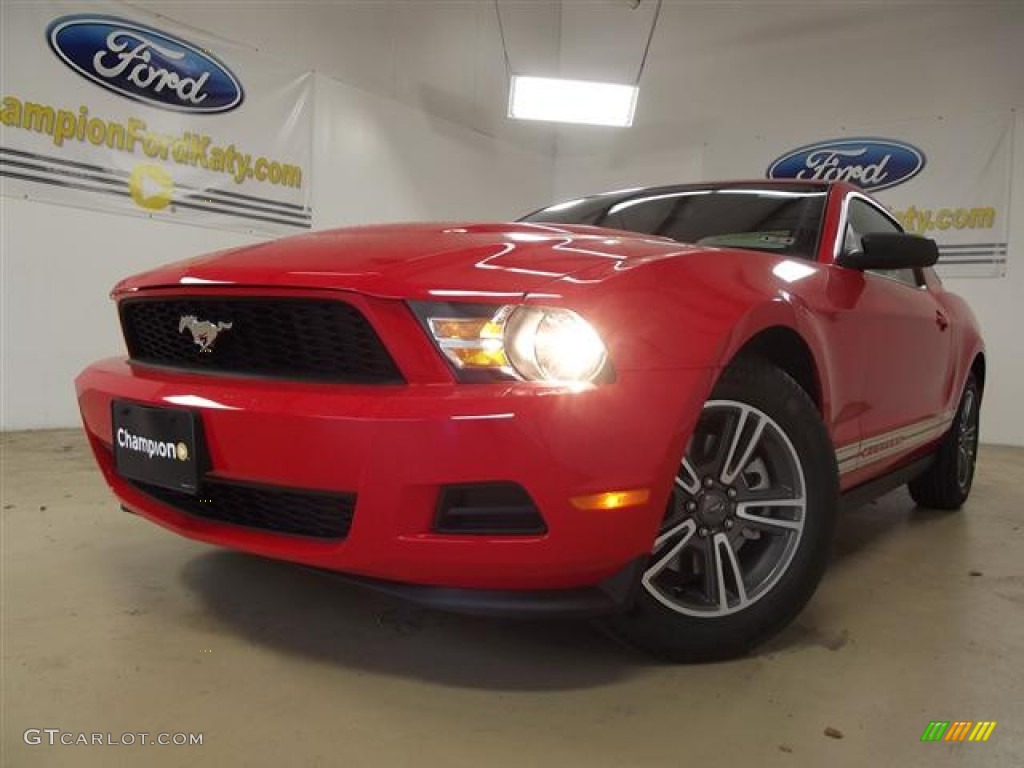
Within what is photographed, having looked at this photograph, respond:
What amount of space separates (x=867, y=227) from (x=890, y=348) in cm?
56

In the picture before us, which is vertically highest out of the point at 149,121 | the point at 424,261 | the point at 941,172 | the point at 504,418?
the point at 941,172

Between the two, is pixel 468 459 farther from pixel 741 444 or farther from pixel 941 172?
pixel 941 172

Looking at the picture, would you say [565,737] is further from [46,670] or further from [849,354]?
[849,354]

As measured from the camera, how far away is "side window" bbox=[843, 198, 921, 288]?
86.4 inches

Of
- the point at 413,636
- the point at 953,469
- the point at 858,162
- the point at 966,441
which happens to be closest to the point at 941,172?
the point at 858,162

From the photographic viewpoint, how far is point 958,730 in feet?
4.08

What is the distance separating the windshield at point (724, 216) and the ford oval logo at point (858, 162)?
3.85 m

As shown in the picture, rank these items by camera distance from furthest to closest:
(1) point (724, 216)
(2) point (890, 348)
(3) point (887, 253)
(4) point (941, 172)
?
(4) point (941, 172) < (1) point (724, 216) < (2) point (890, 348) < (3) point (887, 253)

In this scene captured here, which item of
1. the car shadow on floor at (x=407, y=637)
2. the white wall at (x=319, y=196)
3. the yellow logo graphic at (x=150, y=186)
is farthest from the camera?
the yellow logo graphic at (x=150, y=186)

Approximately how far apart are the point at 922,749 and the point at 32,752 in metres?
1.40

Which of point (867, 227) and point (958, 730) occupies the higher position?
point (867, 227)

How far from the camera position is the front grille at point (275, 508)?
50.0 inches

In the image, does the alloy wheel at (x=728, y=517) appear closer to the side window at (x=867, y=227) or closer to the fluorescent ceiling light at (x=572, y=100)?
the side window at (x=867, y=227)

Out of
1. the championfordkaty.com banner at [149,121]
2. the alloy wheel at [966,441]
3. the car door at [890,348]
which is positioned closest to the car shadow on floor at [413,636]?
the car door at [890,348]
